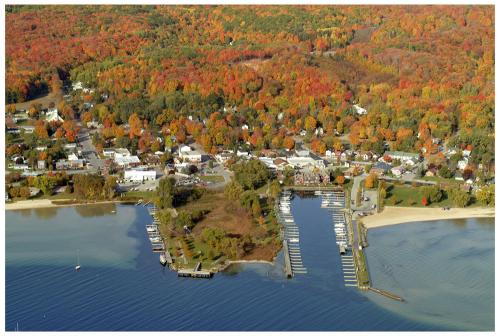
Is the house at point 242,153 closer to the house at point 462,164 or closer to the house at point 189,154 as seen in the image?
the house at point 189,154

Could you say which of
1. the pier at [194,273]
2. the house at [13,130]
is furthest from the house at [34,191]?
the house at [13,130]

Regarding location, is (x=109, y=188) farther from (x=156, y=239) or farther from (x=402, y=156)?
(x=402, y=156)

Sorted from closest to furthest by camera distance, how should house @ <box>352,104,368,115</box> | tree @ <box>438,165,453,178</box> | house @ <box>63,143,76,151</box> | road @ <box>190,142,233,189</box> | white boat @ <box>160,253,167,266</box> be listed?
white boat @ <box>160,253,167,266</box>, road @ <box>190,142,233,189</box>, tree @ <box>438,165,453,178</box>, house @ <box>63,143,76,151</box>, house @ <box>352,104,368,115</box>

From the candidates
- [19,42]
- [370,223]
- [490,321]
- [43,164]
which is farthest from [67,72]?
[490,321]

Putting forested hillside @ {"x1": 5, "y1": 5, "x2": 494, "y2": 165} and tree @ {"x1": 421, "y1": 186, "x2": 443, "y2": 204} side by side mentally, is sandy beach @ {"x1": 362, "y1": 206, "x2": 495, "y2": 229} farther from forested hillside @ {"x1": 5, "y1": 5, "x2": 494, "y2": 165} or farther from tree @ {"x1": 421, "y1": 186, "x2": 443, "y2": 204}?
forested hillside @ {"x1": 5, "y1": 5, "x2": 494, "y2": 165}

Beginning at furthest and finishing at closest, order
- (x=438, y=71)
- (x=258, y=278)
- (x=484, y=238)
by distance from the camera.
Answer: (x=438, y=71) < (x=484, y=238) < (x=258, y=278)

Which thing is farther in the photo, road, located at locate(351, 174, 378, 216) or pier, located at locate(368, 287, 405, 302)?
road, located at locate(351, 174, 378, 216)

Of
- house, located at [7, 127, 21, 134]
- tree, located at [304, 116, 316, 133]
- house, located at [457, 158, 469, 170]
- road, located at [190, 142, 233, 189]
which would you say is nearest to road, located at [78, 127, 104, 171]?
house, located at [7, 127, 21, 134]

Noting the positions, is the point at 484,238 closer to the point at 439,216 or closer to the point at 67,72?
the point at 439,216
